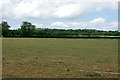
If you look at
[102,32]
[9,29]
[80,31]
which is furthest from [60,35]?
[9,29]

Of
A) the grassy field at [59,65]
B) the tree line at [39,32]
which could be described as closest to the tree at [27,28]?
the tree line at [39,32]

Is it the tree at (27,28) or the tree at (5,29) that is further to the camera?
Result: the tree at (27,28)

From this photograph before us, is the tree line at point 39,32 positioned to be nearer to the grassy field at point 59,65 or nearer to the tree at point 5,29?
the tree at point 5,29

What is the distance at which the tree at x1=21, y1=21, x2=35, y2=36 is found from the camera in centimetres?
14119

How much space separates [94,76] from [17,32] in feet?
439

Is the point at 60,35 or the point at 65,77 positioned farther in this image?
the point at 60,35

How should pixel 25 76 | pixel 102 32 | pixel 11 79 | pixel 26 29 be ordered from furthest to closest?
pixel 26 29 → pixel 102 32 → pixel 25 76 → pixel 11 79

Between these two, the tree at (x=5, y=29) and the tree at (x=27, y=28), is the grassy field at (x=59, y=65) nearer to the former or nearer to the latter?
the tree at (x=5, y=29)

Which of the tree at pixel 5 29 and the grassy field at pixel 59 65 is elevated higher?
the tree at pixel 5 29

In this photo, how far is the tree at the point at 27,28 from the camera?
463 feet

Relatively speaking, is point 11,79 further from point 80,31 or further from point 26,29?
point 26,29

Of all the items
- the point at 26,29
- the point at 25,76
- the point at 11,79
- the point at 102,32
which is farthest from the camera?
the point at 26,29

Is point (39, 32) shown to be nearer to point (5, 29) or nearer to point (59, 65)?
point (5, 29)

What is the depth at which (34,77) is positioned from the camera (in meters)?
9.05
